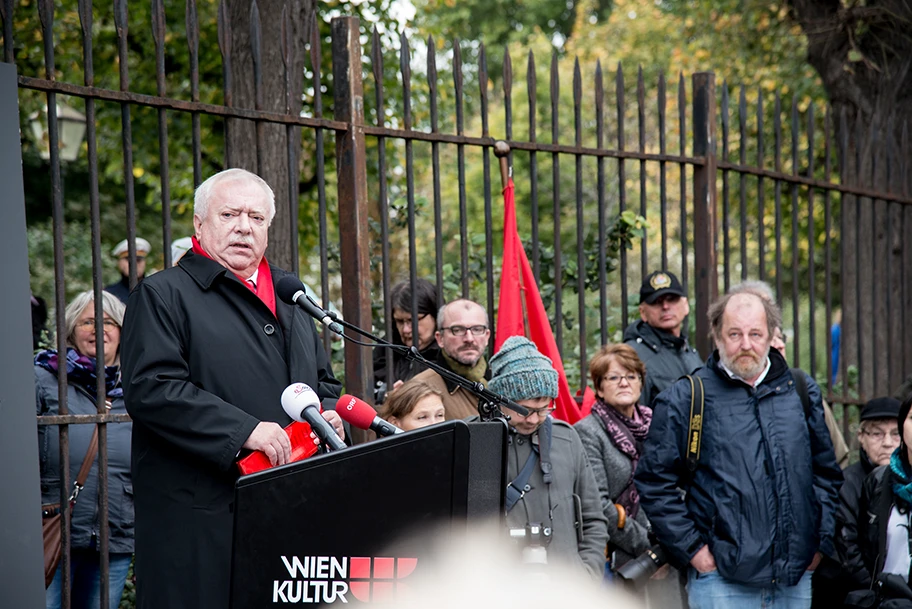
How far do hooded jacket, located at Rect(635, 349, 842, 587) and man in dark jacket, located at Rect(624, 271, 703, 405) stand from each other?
983 mm

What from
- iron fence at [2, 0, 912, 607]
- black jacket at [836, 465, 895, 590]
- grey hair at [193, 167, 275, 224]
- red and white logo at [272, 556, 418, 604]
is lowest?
red and white logo at [272, 556, 418, 604]

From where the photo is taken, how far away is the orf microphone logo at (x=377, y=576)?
7.22ft

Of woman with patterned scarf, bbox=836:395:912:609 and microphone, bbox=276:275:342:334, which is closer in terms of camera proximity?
microphone, bbox=276:275:342:334

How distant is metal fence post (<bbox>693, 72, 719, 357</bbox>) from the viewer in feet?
20.9

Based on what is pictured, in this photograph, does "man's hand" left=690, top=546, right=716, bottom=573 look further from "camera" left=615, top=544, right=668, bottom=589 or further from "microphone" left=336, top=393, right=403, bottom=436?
"microphone" left=336, top=393, right=403, bottom=436

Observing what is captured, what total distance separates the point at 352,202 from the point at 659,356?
194 cm

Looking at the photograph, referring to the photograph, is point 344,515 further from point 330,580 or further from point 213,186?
point 213,186

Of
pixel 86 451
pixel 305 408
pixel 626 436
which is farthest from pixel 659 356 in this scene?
pixel 305 408

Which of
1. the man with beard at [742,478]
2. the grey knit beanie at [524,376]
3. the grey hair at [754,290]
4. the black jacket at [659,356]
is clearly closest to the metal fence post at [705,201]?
the black jacket at [659,356]

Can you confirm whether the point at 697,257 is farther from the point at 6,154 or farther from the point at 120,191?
the point at 120,191

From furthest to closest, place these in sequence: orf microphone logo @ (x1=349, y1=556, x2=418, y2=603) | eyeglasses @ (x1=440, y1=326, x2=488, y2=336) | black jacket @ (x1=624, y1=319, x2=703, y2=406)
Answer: black jacket @ (x1=624, y1=319, x2=703, y2=406) < eyeglasses @ (x1=440, y1=326, x2=488, y2=336) < orf microphone logo @ (x1=349, y1=556, x2=418, y2=603)

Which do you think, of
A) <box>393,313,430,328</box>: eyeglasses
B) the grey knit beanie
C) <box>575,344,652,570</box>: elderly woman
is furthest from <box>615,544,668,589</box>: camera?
<box>393,313,430,328</box>: eyeglasses

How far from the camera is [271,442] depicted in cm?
302

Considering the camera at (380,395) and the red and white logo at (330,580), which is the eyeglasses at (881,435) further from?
the red and white logo at (330,580)
